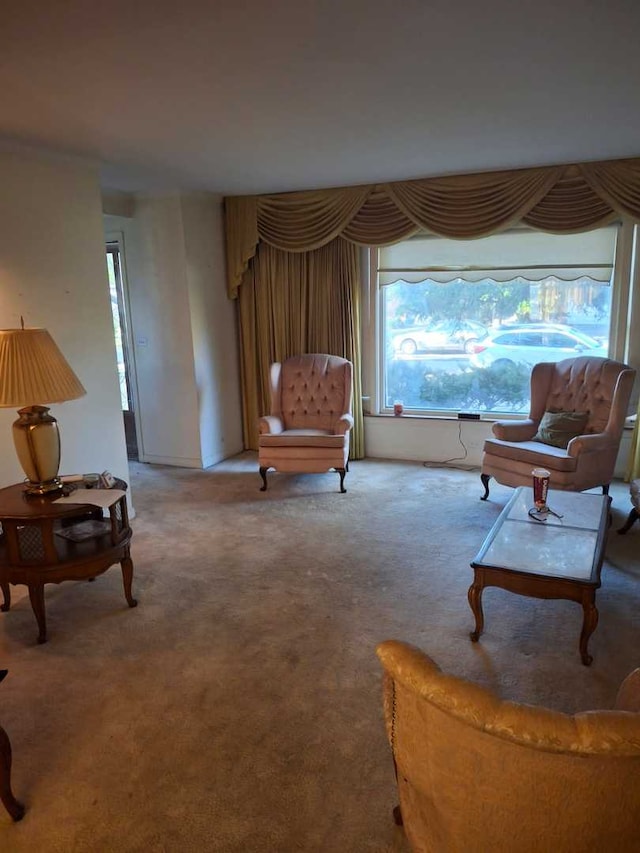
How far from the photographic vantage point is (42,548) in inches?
110

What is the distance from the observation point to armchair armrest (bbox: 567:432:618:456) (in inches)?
156

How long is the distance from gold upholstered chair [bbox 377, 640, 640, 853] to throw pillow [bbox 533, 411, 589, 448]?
11.1 feet

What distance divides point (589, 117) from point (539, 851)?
3445 millimetres

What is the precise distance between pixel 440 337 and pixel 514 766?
4.68 m

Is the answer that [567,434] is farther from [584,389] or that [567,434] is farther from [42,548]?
[42,548]

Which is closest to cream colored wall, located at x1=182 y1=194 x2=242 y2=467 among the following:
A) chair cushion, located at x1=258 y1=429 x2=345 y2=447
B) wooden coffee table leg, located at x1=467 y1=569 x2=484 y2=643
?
chair cushion, located at x1=258 y1=429 x2=345 y2=447

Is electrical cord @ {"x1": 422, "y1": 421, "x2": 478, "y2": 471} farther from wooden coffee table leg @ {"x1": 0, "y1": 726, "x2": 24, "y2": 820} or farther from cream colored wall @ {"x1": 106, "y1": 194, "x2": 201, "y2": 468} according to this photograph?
wooden coffee table leg @ {"x1": 0, "y1": 726, "x2": 24, "y2": 820}

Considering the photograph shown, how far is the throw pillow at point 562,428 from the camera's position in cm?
430

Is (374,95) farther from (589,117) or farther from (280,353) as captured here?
(280,353)

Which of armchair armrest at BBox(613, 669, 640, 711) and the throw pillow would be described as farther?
the throw pillow

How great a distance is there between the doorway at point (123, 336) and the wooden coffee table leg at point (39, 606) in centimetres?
290

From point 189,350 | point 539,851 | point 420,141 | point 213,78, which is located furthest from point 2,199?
point 539,851

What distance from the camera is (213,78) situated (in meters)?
2.53

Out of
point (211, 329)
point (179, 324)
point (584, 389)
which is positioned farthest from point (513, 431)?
point (179, 324)
